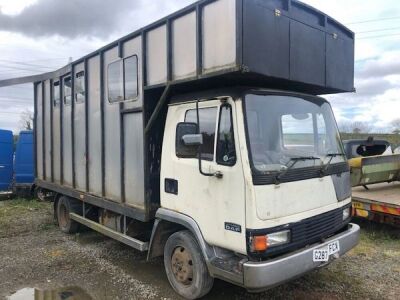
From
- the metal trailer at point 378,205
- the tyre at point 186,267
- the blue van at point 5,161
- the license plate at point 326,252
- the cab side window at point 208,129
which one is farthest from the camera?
the blue van at point 5,161

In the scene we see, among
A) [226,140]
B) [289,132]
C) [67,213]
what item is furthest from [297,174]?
[67,213]

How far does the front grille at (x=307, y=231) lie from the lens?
3841 mm

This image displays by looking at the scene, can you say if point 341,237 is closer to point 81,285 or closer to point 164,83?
point 164,83

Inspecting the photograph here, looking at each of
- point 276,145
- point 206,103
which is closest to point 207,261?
point 276,145

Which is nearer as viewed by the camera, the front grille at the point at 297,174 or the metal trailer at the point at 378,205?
the front grille at the point at 297,174

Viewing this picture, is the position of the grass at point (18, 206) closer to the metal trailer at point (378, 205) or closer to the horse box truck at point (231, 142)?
the horse box truck at point (231, 142)

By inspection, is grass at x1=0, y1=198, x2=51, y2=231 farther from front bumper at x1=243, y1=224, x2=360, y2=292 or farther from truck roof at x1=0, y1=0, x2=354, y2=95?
front bumper at x1=243, y1=224, x2=360, y2=292

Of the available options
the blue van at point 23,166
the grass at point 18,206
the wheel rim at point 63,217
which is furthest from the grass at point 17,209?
the wheel rim at point 63,217

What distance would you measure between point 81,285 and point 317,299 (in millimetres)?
2955

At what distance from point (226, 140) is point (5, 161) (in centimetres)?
1057

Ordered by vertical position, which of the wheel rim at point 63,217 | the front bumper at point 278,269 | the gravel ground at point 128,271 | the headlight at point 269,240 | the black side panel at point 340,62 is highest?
the black side panel at point 340,62

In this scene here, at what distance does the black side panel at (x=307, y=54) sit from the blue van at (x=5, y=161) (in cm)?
1084

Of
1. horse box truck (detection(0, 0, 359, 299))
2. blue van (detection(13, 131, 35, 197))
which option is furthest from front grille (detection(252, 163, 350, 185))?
blue van (detection(13, 131, 35, 197))

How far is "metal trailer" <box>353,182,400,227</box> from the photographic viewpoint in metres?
6.75
